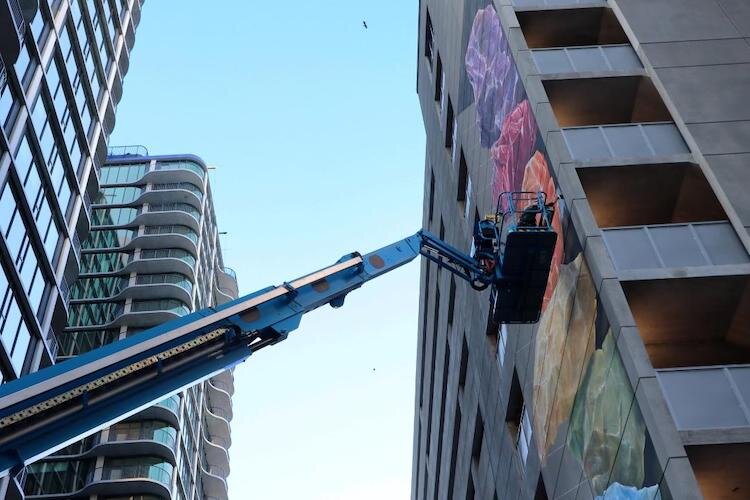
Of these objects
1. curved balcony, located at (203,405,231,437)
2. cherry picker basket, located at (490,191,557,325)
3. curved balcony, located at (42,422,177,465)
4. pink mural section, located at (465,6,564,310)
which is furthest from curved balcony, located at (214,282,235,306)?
cherry picker basket, located at (490,191,557,325)

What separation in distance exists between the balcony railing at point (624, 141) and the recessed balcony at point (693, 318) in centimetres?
420

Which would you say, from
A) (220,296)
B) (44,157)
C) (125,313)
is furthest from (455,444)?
(220,296)

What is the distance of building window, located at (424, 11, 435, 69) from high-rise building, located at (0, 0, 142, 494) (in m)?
18.4

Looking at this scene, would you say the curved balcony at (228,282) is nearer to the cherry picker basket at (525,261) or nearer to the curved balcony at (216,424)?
the curved balcony at (216,424)

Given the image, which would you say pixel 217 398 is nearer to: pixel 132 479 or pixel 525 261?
pixel 132 479

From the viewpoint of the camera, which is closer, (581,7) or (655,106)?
(655,106)

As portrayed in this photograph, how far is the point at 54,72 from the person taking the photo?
41.4 metres

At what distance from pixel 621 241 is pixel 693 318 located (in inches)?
93.9

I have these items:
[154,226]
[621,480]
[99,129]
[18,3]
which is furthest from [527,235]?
[154,226]

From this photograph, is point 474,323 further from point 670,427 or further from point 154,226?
point 154,226

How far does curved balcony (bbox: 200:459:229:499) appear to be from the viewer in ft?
271

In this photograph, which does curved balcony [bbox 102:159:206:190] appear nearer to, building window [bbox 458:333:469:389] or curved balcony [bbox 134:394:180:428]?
curved balcony [bbox 134:394:180:428]

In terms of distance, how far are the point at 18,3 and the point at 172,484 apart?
42142 mm

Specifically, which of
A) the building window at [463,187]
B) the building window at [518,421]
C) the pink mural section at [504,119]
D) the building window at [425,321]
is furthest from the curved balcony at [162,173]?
the building window at [518,421]
